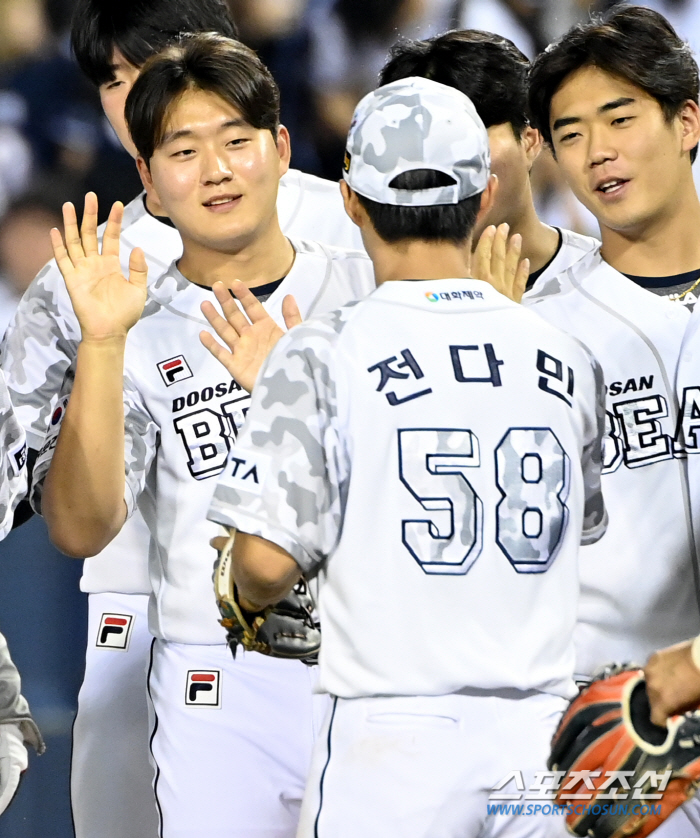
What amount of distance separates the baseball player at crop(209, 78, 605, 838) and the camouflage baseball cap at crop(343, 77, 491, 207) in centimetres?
14

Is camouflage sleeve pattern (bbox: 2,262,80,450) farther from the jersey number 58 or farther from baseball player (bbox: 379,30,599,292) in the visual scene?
the jersey number 58

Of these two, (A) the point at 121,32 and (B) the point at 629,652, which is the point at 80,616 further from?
(B) the point at 629,652

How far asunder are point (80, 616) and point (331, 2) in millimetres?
1918

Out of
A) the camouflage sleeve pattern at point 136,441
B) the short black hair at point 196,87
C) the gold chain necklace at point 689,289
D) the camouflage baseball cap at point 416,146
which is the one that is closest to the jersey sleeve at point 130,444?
the camouflage sleeve pattern at point 136,441

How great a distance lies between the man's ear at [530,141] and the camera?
9.14 feet

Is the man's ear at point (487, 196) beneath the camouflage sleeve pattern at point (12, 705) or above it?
above

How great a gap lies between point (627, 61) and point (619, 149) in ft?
0.57

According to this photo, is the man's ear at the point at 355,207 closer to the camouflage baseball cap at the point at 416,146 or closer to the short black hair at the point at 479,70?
the camouflage baseball cap at the point at 416,146

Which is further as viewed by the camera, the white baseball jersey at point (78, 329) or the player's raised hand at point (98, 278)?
the white baseball jersey at point (78, 329)

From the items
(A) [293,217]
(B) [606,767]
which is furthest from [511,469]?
(A) [293,217]

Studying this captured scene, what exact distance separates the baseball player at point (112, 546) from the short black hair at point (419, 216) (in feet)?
3.65

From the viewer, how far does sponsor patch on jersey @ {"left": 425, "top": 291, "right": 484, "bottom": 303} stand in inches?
65.6

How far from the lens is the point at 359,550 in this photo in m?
1.62

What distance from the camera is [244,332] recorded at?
6.37 ft
